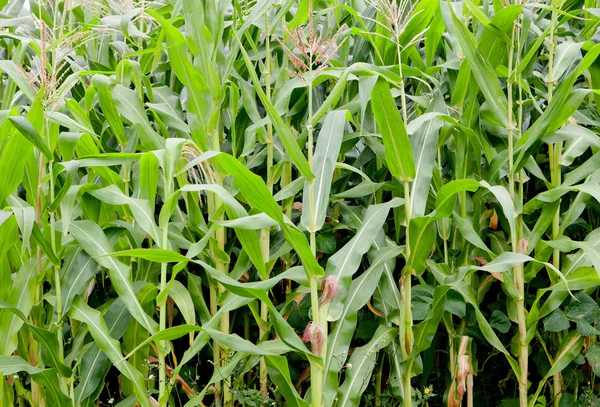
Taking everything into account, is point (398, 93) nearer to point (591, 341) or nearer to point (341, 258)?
point (341, 258)

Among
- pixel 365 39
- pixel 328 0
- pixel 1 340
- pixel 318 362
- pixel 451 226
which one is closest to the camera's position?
pixel 318 362

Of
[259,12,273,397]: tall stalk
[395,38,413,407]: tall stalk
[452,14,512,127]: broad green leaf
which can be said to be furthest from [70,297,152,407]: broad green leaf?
[452,14,512,127]: broad green leaf

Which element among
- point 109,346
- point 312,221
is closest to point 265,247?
point 312,221

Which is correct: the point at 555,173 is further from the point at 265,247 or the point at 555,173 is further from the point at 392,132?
the point at 265,247

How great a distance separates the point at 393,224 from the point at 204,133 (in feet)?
2.39

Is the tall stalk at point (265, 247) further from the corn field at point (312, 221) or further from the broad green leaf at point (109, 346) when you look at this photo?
the broad green leaf at point (109, 346)

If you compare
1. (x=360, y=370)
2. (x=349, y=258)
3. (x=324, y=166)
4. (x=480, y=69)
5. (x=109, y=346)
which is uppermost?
(x=480, y=69)

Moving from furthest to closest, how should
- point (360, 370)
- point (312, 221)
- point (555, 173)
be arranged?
point (555, 173) < point (360, 370) < point (312, 221)

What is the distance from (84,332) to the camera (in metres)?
1.89

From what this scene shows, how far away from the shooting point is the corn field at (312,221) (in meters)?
1.69

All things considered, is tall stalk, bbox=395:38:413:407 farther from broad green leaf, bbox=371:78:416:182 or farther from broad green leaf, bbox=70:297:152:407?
broad green leaf, bbox=70:297:152:407

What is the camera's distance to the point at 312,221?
Result: 1.68 meters

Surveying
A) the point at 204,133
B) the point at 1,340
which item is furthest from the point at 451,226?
the point at 1,340

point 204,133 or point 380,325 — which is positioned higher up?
point 204,133
